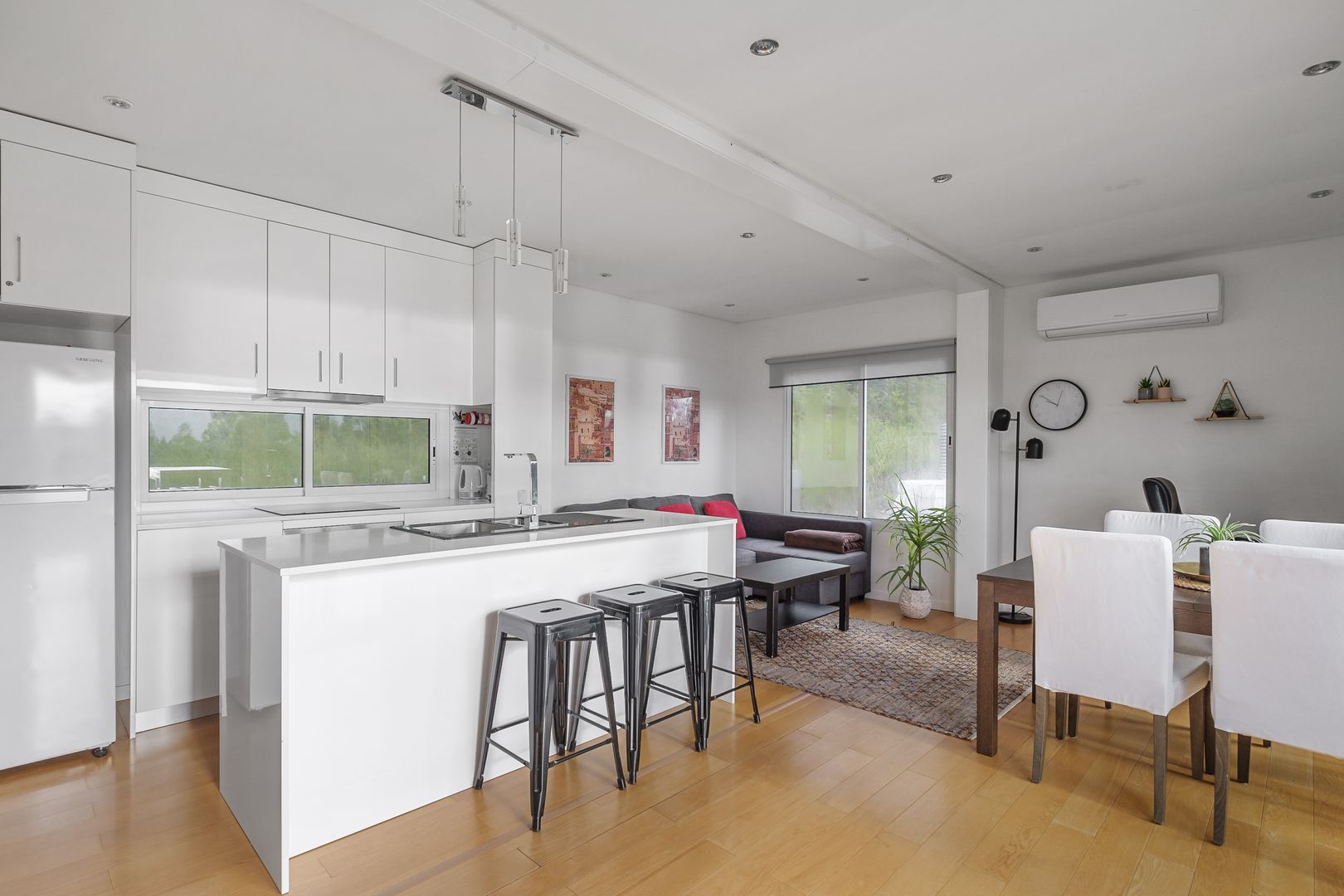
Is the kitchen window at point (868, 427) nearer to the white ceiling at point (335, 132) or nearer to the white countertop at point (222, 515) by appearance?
the white ceiling at point (335, 132)

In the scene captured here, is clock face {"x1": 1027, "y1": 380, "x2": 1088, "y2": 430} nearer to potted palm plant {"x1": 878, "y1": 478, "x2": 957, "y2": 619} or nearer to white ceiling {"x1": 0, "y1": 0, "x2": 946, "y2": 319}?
potted palm plant {"x1": 878, "y1": 478, "x2": 957, "y2": 619}

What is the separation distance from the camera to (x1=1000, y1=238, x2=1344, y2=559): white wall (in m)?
4.10

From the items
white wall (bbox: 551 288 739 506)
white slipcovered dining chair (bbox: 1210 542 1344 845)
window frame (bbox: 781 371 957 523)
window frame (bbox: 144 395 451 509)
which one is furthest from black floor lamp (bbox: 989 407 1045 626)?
window frame (bbox: 144 395 451 509)

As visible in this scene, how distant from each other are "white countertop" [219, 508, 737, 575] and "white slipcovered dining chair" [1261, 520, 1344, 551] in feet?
8.63

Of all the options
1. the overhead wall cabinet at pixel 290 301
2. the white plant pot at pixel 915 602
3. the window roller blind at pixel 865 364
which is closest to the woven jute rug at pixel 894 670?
the white plant pot at pixel 915 602

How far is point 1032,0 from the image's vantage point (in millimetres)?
1989

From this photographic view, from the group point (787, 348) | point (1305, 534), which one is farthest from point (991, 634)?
point (787, 348)

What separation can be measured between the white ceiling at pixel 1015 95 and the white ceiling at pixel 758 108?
0.03ft

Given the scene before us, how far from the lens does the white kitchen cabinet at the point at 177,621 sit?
3.04 metres

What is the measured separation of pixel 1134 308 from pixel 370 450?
503 centimetres

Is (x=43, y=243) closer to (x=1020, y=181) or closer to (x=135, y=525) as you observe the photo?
(x=135, y=525)

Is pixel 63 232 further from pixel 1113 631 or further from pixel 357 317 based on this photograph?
pixel 1113 631

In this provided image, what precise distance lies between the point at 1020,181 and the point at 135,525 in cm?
435

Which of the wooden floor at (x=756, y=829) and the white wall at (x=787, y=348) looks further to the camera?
the white wall at (x=787, y=348)
